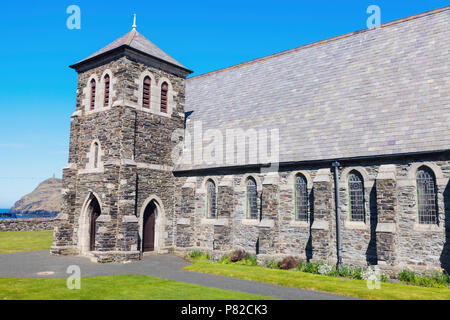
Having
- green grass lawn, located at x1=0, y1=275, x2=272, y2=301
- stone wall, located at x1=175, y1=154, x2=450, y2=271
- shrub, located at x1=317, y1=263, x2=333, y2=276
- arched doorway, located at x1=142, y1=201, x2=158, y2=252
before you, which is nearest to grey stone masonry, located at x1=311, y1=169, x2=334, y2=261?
stone wall, located at x1=175, y1=154, x2=450, y2=271

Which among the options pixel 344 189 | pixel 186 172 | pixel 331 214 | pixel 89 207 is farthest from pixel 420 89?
pixel 89 207

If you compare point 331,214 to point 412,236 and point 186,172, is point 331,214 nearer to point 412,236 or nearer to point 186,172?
point 412,236

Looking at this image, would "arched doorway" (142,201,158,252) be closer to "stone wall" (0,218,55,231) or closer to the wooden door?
the wooden door

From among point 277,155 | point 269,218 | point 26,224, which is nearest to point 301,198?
point 269,218

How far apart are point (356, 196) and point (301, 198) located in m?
2.81

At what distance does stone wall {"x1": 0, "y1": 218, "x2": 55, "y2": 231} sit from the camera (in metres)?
37.1

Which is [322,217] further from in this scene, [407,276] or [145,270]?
[145,270]

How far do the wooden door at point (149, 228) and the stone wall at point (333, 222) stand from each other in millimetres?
1836

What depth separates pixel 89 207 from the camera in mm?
22906

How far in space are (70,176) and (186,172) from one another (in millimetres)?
7393

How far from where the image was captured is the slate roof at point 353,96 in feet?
55.0

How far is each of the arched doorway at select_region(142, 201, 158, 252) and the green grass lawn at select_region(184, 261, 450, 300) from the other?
19.0 ft

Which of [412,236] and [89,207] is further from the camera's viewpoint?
[89,207]

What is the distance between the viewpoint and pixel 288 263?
17812 millimetres
